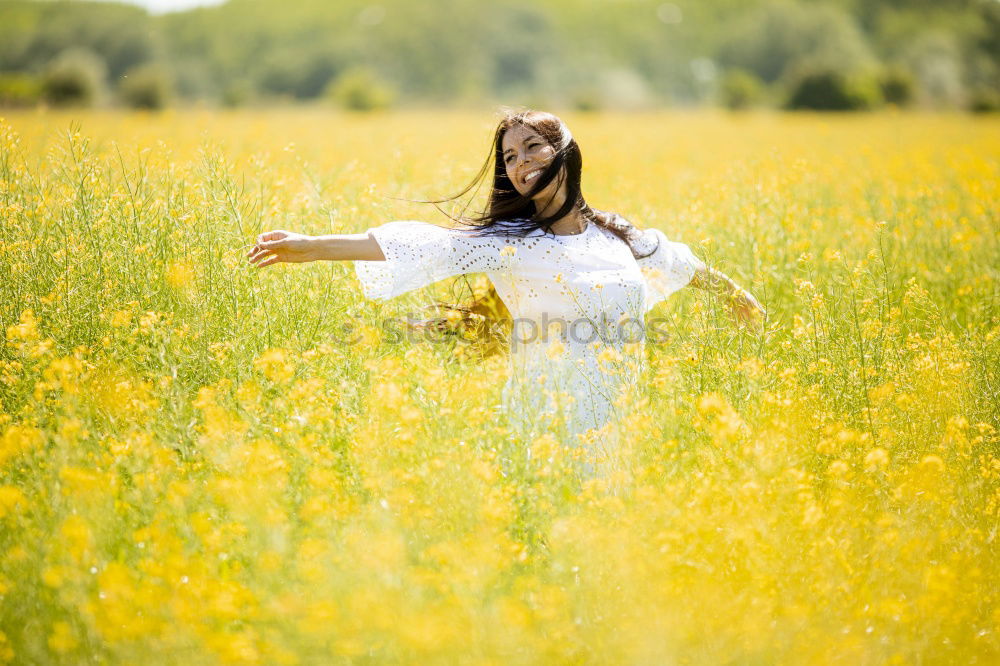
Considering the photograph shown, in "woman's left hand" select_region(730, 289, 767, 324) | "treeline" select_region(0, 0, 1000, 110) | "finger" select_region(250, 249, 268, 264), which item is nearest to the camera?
"finger" select_region(250, 249, 268, 264)

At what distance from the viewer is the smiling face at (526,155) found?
9.89 feet

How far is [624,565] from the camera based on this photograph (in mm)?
2070

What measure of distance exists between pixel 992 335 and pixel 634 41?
133 meters

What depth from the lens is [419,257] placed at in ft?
9.61

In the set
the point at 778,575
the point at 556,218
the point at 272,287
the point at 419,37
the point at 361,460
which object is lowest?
the point at 778,575

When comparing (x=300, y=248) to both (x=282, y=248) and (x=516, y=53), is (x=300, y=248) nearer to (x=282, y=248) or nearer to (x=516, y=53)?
(x=282, y=248)

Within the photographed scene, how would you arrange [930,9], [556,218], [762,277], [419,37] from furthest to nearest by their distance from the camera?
[930,9], [419,37], [762,277], [556,218]

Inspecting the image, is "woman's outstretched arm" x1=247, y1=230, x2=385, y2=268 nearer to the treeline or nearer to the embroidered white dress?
the embroidered white dress

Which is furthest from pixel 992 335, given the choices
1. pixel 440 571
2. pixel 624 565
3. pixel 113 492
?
pixel 113 492

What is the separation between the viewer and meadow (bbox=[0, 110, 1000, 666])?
1.97 m

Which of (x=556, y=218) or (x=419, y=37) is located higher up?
(x=419, y=37)

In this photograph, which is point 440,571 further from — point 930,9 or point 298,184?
point 930,9

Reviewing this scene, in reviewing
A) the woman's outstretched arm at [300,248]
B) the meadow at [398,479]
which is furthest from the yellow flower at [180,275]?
the woman's outstretched arm at [300,248]

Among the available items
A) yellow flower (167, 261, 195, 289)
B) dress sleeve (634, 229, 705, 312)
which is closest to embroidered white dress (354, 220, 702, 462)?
dress sleeve (634, 229, 705, 312)
